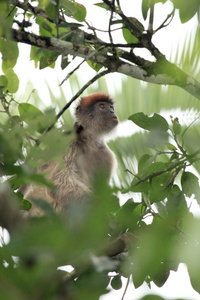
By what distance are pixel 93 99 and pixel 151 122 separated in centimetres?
297

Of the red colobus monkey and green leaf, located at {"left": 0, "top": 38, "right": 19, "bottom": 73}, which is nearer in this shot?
green leaf, located at {"left": 0, "top": 38, "right": 19, "bottom": 73}

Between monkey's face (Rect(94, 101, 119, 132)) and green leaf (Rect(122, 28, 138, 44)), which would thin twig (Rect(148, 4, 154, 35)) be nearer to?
green leaf (Rect(122, 28, 138, 44))

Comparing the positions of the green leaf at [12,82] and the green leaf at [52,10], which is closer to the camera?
the green leaf at [52,10]

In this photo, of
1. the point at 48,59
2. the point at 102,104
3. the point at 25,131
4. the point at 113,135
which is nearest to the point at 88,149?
the point at 113,135

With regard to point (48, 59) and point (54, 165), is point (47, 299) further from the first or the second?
point (54, 165)

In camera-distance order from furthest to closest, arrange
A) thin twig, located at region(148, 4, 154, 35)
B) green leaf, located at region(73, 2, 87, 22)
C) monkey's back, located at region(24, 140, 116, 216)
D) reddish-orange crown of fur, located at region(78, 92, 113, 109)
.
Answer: reddish-orange crown of fur, located at region(78, 92, 113, 109), monkey's back, located at region(24, 140, 116, 216), green leaf, located at region(73, 2, 87, 22), thin twig, located at region(148, 4, 154, 35)

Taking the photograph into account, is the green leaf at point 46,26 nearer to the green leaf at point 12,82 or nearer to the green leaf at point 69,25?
the green leaf at point 69,25

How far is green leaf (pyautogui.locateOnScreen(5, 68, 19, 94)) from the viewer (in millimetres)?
2639

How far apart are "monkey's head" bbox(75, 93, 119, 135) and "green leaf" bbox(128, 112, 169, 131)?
2642 millimetres

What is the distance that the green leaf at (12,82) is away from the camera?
8.66 ft

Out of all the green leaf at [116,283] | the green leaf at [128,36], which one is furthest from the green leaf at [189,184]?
the green leaf at [128,36]

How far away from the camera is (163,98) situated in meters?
3.86

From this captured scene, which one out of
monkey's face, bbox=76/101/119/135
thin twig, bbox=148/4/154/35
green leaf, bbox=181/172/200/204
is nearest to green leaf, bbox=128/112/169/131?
green leaf, bbox=181/172/200/204

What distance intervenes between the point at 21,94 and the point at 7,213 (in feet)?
12.0
